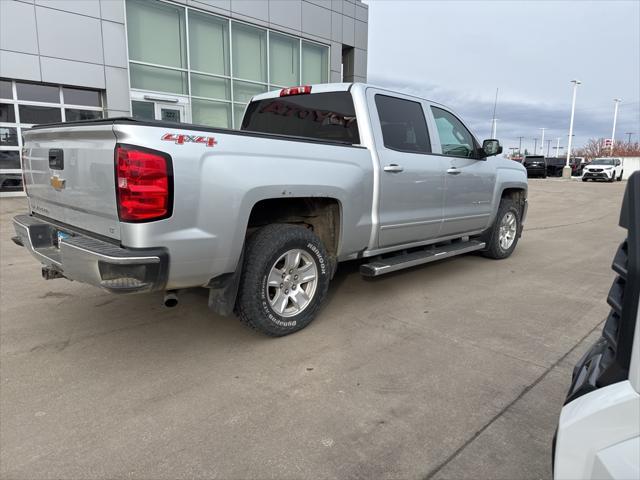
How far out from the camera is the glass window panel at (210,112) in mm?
13789

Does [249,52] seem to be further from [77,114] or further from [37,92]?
[37,92]

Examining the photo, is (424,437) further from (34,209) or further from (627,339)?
(34,209)

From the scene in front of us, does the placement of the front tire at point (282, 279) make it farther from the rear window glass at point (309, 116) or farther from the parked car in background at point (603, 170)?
the parked car in background at point (603, 170)

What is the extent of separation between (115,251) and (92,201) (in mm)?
463

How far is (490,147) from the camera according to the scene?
17.9 ft

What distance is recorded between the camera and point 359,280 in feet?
17.4

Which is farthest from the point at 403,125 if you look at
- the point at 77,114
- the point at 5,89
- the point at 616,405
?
the point at 5,89

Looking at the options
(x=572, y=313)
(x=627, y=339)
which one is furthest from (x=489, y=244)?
(x=627, y=339)

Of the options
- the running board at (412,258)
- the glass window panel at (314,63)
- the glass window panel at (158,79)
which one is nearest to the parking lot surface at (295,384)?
the running board at (412,258)

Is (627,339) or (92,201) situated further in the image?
(92,201)

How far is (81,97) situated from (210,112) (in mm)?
3535

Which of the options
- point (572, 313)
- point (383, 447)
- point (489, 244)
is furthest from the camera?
point (489, 244)

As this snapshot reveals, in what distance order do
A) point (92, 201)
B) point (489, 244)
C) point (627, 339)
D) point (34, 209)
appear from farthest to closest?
1. point (489, 244)
2. point (34, 209)
3. point (92, 201)
4. point (627, 339)

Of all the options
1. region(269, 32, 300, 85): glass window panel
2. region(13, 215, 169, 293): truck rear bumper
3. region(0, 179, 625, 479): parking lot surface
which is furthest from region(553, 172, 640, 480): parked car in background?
region(269, 32, 300, 85): glass window panel
